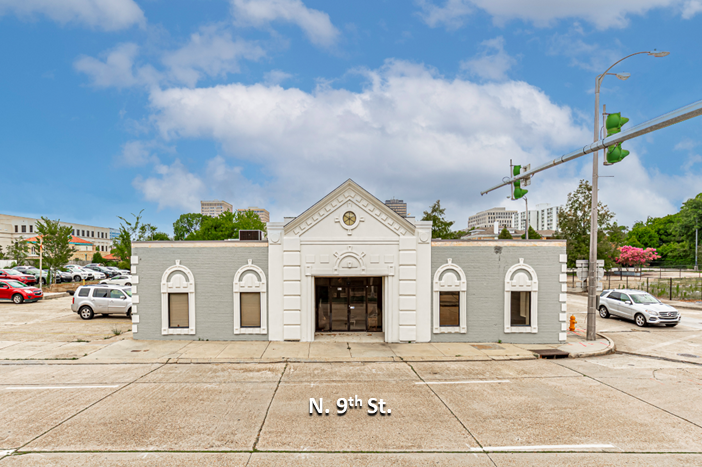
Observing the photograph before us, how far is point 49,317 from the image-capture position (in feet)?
69.6

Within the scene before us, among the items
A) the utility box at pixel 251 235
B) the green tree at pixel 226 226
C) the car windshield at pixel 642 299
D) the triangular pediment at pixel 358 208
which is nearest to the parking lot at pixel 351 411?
the utility box at pixel 251 235

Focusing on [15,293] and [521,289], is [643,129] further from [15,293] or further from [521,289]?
[15,293]

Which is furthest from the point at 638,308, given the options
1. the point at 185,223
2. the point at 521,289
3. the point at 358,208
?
the point at 185,223

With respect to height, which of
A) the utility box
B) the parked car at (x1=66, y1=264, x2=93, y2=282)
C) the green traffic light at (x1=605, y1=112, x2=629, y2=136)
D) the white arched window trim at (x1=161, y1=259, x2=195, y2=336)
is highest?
the green traffic light at (x1=605, y1=112, x2=629, y2=136)

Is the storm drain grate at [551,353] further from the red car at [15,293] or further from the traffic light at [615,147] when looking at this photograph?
the red car at [15,293]

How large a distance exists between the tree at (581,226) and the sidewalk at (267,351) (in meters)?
21.9

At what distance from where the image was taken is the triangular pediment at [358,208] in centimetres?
1527

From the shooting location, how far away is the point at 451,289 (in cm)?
1532

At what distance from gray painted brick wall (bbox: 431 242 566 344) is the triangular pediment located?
1923 millimetres

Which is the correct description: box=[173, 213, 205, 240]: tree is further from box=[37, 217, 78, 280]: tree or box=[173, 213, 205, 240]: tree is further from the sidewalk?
the sidewalk

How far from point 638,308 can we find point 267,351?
67.0 ft

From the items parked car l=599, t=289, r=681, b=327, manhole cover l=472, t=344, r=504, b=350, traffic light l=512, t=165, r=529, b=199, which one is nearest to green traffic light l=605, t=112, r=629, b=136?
traffic light l=512, t=165, r=529, b=199

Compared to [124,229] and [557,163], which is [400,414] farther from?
[124,229]

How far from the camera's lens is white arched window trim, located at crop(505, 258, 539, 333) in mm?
15367
